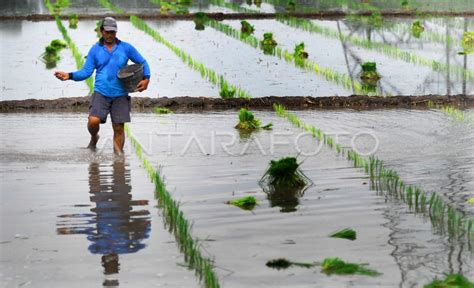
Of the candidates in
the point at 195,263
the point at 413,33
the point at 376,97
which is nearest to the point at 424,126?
the point at 376,97

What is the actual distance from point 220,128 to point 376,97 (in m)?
2.17

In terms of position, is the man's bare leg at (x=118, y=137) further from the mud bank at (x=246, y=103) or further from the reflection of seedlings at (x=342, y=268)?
the reflection of seedlings at (x=342, y=268)

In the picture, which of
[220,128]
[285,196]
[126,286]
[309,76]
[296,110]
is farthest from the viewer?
[309,76]

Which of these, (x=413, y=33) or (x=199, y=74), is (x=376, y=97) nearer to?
(x=199, y=74)

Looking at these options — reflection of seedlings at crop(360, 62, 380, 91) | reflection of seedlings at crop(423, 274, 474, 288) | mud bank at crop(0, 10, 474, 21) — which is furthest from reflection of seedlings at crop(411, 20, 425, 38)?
reflection of seedlings at crop(423, 274, 474, 288)

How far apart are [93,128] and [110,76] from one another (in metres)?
0.47

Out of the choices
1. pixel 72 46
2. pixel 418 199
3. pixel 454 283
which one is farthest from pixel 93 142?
pixel 72 46

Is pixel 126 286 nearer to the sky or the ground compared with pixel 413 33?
nearer to the ground

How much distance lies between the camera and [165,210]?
6.23 metres

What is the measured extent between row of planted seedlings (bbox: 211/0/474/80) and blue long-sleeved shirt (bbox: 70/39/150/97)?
593 cm

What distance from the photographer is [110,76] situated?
8188mm

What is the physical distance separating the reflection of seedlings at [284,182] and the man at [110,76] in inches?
61.9

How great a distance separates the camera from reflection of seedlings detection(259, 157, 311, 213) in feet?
22.1

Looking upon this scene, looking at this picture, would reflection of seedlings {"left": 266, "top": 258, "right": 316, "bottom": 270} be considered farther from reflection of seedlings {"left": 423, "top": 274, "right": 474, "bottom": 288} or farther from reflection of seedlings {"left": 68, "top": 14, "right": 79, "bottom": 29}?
reflection of seedlings {"left": 68, "top": 14, "right": 79, "bottom": 29}
